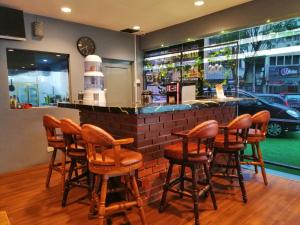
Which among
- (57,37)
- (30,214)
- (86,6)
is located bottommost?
(30,214)

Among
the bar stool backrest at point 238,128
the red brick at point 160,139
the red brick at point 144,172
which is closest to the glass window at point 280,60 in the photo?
the bar stool backrest at point 238,128

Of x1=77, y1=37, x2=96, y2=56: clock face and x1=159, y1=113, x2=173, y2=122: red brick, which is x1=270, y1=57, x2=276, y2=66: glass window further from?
x1=77, y1=37, x2=96, y2=56: clock face

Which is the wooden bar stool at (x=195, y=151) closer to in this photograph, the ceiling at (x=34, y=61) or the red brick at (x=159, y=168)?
the red brick at (x=159, y=168)

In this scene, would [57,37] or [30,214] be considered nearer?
[30,214]

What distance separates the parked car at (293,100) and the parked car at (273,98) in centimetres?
5

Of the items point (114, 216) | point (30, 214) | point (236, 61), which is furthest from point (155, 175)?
point (236, 61)

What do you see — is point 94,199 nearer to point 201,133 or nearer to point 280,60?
point 201,133

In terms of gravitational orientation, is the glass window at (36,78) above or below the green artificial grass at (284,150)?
above

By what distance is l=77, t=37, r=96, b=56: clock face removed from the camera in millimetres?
4395

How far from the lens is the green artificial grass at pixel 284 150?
3632mm

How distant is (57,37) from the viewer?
4102 mm

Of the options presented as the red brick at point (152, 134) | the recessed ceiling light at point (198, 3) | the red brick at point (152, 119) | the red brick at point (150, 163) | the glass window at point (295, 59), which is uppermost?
the recessed ceiling light at point (198, 3)

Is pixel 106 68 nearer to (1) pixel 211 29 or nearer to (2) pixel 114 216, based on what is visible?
(1) pixel 211 29

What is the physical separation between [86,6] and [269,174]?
3.73 meters
